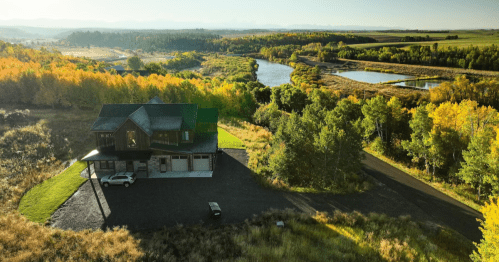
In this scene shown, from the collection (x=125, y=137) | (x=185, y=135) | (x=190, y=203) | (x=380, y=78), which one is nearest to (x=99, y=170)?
(x=125, y=137)

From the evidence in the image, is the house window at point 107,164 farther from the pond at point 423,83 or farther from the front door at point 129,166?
the pond at point 423,83

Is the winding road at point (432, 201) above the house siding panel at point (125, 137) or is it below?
below

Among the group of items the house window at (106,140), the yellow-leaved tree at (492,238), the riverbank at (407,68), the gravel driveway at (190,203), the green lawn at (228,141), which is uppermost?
the riverbank at (407,68)

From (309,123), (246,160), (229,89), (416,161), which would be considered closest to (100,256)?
(246,160)

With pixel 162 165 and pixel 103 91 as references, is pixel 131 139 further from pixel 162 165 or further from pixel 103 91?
pixel 103 91

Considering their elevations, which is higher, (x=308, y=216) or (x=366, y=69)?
(x=366, y=69)

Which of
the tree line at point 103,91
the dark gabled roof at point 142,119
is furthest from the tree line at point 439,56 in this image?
the dark gabled roof at point 142,119

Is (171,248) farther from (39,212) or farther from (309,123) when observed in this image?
(309,123)
